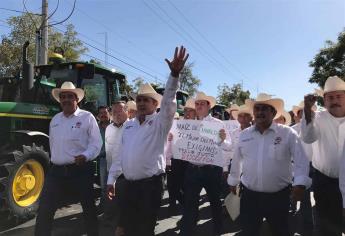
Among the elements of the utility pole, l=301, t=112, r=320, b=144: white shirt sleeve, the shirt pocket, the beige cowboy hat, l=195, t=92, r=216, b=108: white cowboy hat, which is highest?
the utility pole

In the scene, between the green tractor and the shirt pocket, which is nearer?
the shirt pocket

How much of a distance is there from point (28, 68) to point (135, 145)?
13.7 feet

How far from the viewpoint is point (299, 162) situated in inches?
157

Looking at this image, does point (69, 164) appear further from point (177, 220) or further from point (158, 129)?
point (177, 220)

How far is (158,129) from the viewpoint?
13.5 ft

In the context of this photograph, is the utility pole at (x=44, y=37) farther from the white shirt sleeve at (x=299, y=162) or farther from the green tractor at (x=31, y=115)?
the white shirt sleeve at (x=299, y=162)

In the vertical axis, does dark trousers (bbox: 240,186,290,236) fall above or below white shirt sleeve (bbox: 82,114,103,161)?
below

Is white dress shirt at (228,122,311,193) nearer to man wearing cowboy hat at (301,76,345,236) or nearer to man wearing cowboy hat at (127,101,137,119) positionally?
man wearing cowboy hat at (301,76,345,236)

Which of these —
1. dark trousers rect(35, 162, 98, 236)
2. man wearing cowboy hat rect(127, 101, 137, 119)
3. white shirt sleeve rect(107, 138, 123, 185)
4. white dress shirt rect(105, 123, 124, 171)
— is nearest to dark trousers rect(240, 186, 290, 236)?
white shirt sleeve rect(107, 138, 123, 185)

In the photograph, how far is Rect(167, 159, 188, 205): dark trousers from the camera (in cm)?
765

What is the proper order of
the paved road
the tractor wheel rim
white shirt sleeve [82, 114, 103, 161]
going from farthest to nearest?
the tractor wheel rim
the paved road
white shirt sleeve [82, 114, 103, 161]

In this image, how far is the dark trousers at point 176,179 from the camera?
7652mm

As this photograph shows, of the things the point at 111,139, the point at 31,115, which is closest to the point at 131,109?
the point at 111,139

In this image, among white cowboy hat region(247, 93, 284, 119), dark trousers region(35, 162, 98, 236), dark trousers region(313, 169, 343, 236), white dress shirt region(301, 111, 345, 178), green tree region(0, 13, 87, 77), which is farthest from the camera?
green tree region(0, 13, 87, 77)
